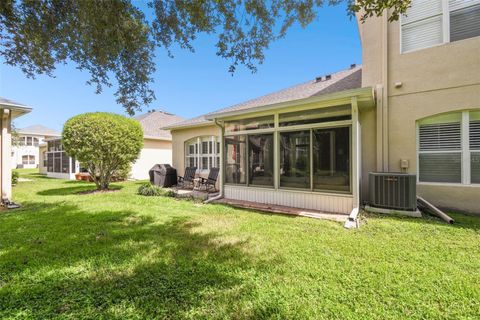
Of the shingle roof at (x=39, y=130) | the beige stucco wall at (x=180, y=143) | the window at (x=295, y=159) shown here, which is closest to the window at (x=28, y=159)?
the shingle roof at (x=39, y=130)

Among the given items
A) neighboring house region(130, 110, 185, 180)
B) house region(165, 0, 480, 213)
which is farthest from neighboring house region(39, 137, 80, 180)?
house region(165, 0, 480, 213)

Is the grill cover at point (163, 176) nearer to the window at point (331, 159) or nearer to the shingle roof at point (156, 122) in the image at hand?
the shingle roof at point (156, 122)

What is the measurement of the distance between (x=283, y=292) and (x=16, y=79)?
21.9 feet

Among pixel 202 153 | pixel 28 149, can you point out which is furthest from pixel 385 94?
pixel 28 149

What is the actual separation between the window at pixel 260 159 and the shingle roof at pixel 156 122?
9.39 m

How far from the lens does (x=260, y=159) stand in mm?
7605

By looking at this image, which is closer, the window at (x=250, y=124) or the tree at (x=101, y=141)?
the window at (x=250, y=124)

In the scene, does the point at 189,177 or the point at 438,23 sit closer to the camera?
the point at 438,23

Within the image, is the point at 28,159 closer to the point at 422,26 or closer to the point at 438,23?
the point at 422,26

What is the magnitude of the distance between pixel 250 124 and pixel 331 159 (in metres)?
2.99

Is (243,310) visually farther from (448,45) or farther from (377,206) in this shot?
(448,45)

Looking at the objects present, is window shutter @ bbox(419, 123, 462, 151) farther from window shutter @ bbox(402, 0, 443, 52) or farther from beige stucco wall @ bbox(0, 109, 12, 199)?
beige stucco wall @ bbox(0, 109, 12, 199)

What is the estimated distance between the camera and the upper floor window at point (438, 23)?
20.1 feet

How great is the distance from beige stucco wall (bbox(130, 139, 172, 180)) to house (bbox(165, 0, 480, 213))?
11016 millimetres
